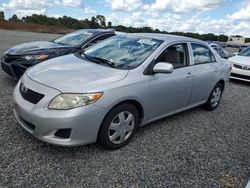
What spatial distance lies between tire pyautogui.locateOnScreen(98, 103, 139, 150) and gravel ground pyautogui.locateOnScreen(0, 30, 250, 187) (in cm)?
14

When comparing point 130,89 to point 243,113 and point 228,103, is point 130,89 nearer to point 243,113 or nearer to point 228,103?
point 243,113

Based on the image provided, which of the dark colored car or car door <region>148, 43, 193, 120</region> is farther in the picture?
the dark colored car

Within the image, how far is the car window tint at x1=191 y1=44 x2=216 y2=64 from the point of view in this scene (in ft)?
15.5

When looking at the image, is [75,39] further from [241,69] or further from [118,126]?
[241,69]

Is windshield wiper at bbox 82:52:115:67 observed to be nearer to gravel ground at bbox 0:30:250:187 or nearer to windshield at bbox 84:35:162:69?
windshield at bbox 84:35:162:69

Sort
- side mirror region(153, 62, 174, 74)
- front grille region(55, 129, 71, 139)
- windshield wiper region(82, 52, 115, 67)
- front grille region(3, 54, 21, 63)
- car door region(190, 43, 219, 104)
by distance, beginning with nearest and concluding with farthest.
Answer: front grille region(55, 129, 71, 139) < side mirror region(153, 62, 174, 74) < windshield wiper region(82, 52, 115, 67) < car door region(190, 43, 219, 104) < front grille region(3, 54, 21, 63)

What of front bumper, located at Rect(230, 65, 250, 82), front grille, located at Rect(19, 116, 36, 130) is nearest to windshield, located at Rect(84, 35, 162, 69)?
front grille, located at Rect(19, 116, 36, 130)

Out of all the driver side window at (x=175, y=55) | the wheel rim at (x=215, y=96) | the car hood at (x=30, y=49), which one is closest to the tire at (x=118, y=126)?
the driver side window at (x=175, y=55)

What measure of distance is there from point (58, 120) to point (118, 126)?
0.86 meters

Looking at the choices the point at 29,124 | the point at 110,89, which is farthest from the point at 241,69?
the point at 29,124

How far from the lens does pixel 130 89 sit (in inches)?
132

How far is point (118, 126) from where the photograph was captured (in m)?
3.38

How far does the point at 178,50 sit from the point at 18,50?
139 inches

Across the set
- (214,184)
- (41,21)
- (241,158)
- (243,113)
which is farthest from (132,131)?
(41,21)
